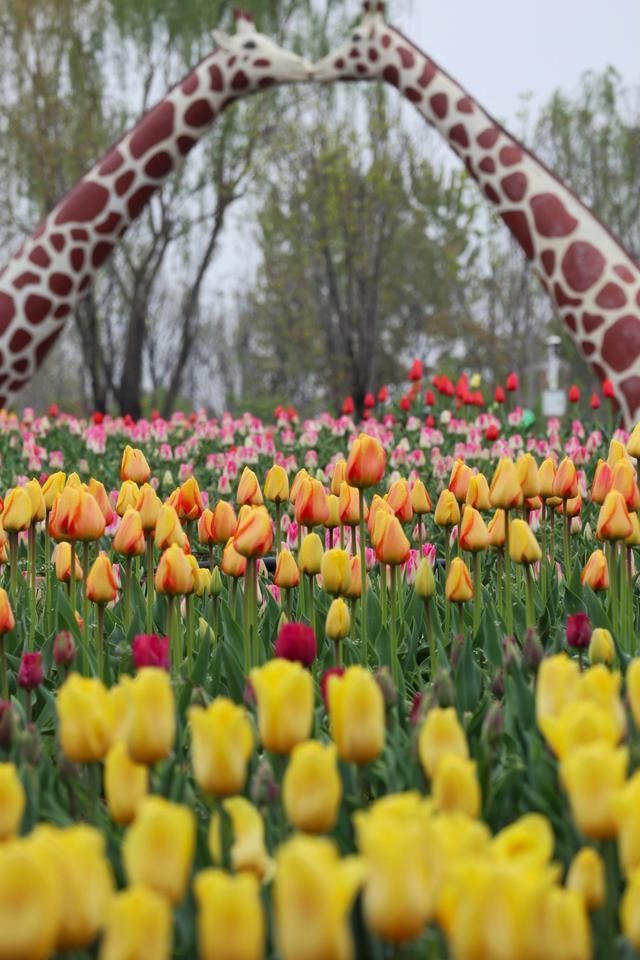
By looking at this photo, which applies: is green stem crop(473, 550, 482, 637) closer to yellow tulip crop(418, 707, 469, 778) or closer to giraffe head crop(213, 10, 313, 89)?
yellow tulip crop(418, 707, 469, 778)

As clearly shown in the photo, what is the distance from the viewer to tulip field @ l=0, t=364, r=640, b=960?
89cm

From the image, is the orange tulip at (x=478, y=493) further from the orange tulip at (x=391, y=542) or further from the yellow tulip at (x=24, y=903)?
the yellow tulip at (x=24, y=903)

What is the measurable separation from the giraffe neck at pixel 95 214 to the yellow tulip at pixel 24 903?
9.71 meters

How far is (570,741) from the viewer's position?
3.90 feet

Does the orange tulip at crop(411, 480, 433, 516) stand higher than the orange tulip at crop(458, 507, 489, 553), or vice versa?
the orange tulip at crop(411, 480, 433, 516)

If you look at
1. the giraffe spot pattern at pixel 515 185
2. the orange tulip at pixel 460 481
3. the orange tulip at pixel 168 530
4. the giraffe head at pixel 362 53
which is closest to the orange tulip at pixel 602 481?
the orange tulip at pixel 460 481

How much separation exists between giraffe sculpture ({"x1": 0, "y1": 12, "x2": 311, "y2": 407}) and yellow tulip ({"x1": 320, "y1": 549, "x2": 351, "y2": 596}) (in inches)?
337

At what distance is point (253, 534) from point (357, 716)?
94cm

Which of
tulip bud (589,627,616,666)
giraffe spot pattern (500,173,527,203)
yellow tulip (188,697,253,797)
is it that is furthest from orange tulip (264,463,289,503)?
giraffe spot pattern (500,173,527,203)

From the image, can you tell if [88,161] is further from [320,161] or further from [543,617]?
[543,617]

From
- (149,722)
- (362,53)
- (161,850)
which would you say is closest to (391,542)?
(149,722)

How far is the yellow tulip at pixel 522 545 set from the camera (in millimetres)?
2334

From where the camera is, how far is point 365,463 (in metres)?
2.38

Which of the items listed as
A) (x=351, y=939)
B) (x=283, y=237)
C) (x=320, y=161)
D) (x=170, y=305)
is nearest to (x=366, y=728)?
(x=351, y=939)
